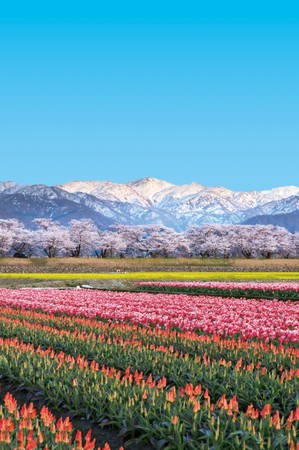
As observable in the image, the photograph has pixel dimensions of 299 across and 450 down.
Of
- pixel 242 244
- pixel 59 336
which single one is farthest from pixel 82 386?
pixel 242 244

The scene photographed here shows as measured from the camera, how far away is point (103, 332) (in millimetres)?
12141

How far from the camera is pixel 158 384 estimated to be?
22.4 ft

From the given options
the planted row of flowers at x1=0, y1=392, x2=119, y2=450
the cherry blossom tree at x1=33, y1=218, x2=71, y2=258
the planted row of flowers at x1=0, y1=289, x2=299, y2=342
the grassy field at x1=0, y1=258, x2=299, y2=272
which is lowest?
the grassy field at x1=0, y1=258, x2=299, y2=272

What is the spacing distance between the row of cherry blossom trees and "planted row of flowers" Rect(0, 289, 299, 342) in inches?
3057

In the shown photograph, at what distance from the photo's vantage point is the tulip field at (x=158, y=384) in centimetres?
535

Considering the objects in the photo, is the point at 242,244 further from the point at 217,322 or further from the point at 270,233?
the point at 217,322

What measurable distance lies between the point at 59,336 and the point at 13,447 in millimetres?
6456

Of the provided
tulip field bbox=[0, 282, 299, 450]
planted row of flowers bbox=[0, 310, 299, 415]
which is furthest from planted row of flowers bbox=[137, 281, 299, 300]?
planted row of flowers bbox=[0, 310, 299, 415]

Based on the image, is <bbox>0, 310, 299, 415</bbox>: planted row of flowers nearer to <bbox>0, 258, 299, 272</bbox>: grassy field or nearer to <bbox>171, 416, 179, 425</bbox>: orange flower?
<bbox>171, 416, 179, 425</bbox>: orange flower

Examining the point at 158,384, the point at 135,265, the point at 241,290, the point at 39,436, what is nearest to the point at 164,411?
the point at 158,384

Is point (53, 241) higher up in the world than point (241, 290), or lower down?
higher up

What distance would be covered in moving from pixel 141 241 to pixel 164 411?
10828 centimetres

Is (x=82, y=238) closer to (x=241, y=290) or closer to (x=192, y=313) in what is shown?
(x=241, y=290)

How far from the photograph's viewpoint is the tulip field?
5348 mm
